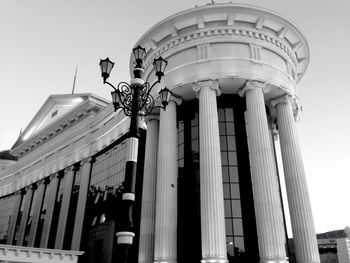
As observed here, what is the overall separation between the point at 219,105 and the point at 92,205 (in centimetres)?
1321

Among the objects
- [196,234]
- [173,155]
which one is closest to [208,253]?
[196,234]

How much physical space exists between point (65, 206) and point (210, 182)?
17753 mm

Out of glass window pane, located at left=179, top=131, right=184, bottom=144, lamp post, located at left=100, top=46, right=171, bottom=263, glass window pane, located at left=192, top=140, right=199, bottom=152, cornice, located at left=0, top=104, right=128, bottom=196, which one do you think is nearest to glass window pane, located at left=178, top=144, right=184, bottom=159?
glass window pane, located at left=179, top=131, right=184, bottom=144

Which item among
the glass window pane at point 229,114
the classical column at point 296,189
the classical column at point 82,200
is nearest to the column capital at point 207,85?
the glass window pane at point 229,114

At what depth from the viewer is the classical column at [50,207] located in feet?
98.1

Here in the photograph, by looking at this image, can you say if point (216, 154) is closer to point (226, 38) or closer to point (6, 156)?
point (226, 38)

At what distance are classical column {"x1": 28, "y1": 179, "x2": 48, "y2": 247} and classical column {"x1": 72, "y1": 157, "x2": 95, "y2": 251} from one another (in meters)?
7.40

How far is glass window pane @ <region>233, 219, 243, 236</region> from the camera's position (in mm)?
17188

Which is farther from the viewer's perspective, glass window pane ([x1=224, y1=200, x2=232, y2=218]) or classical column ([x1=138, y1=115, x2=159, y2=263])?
classical column ([x1=138, y1=115, x2=159, y2=263])

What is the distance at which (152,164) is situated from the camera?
20.0 m

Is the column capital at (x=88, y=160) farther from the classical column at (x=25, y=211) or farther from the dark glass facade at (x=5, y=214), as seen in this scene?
the dark glass facade at (x=5, y=214)

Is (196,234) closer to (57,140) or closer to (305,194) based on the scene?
(305,194)

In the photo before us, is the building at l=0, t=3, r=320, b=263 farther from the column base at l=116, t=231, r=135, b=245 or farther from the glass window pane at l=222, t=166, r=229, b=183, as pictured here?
the column base at l=116, t=231, r=135, b=245

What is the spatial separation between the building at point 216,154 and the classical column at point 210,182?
5 centimetres
